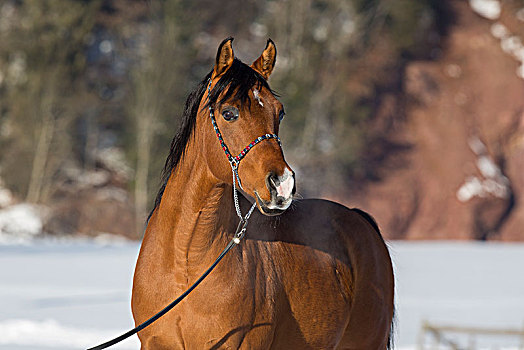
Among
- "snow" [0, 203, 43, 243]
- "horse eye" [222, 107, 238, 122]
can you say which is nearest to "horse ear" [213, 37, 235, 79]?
"horse eye" [222, 107, 238, 122]

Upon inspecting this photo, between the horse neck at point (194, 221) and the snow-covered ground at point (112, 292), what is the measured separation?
3.18 metres

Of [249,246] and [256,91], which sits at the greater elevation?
[256,91]

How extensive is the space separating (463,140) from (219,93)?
2978cm

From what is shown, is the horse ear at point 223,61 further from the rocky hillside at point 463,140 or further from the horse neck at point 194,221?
the rocky hillside at point 463,140

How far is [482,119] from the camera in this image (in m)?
32.2

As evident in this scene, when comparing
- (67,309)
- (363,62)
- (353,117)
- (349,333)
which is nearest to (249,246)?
(349,333)

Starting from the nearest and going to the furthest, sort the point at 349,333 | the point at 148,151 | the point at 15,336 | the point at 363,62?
the point at 349,333 < the point at 15,336 < the point at 148,151 < the point at 363,62

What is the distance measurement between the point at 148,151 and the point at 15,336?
55.4 feet

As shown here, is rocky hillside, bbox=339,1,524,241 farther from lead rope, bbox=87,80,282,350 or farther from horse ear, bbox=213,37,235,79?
horse ear, bbox=213,37,235,79

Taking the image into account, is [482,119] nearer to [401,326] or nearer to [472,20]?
[472,20]

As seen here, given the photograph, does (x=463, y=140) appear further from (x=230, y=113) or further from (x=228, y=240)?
(x=230, y=113)

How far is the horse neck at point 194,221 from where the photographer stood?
3238mm

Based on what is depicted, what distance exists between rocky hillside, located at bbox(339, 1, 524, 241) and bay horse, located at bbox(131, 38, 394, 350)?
26.1 meters

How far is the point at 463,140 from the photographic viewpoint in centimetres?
3133
